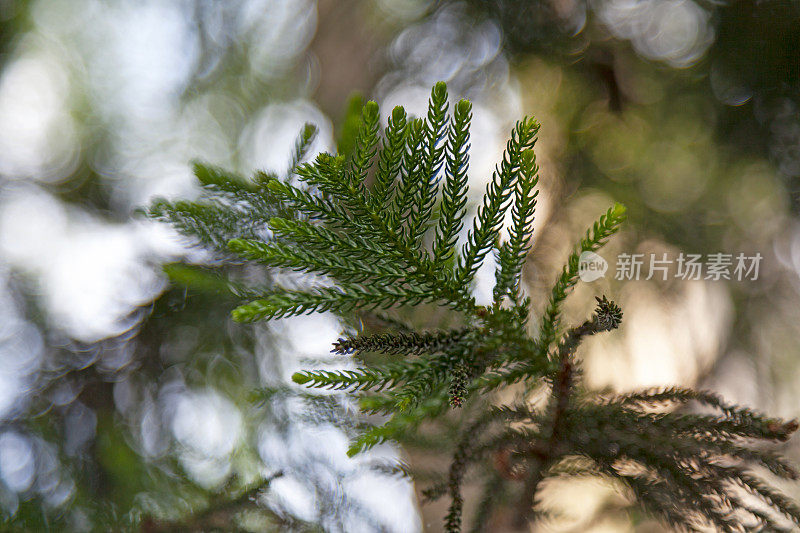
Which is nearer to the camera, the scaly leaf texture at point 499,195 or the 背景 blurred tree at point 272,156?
the scaly leaf texture at point 499,195

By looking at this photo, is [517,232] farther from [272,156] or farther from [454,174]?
[272,156]

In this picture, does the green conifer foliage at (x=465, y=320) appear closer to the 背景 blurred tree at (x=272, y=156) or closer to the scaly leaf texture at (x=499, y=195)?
the scaly leaf texture at (x=499, y=195)

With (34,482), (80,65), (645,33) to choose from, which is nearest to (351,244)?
(34,482)

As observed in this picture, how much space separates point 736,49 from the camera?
102 centimetres

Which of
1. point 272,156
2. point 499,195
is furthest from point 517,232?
point 272,156

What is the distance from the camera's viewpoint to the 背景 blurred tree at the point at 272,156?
Answer: 1.02m

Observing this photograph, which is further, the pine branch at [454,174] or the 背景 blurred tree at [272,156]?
the 背景 blurred tree at [272,156]

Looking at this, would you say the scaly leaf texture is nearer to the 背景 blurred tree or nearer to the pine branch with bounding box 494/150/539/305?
the pine branch with bounding box 494/150/539/305

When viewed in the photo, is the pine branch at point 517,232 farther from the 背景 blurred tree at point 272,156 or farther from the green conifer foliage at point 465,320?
the 背景 blurred tree at point 272,156

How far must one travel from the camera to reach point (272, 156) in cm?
123

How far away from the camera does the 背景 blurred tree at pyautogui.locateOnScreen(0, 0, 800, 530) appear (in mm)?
1019

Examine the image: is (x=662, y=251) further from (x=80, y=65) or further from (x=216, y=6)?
(x=80, y=65)

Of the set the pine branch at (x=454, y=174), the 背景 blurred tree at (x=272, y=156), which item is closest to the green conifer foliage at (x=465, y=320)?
the pine branch at (x=454, y=174)

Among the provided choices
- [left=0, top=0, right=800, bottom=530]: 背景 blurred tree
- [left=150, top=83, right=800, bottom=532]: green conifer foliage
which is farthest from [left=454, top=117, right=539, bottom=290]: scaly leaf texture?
[left=0, top=0, right=800, bottom=530]: 背景 blurred tree
